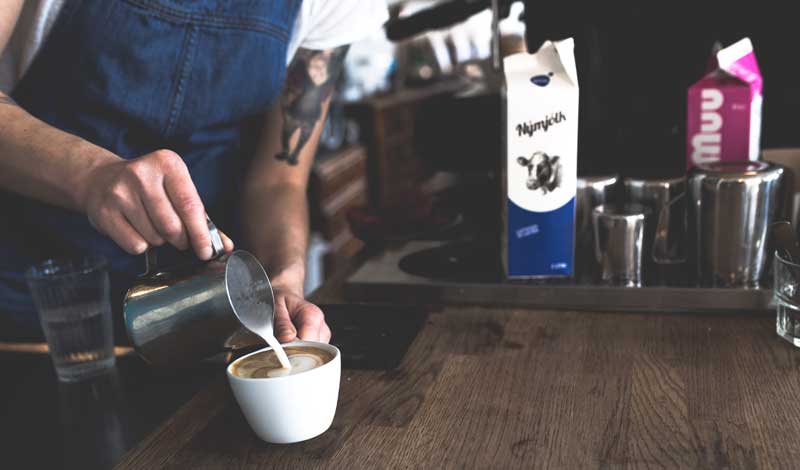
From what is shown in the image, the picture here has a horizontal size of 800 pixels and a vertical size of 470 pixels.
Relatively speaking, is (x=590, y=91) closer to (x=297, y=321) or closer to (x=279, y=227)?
(x=279, y=227)

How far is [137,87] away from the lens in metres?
1.21

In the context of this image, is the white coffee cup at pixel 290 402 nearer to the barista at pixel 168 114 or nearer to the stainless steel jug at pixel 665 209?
the barista at pixel 168 114

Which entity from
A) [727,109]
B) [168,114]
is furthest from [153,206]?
[727,109]

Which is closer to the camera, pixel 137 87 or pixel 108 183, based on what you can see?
pixel 108 183

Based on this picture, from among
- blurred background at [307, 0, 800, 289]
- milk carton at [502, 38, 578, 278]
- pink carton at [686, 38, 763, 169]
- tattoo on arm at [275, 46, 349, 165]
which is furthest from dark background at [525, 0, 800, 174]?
tattoo on arm at [275, 46, 349, 165]

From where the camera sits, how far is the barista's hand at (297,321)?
924 millimetres

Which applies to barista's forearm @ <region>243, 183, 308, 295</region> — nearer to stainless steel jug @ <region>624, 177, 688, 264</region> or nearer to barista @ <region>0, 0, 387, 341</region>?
barista @ <region>0, 0, 387, 341</region>

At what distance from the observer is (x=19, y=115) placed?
1.01 meters

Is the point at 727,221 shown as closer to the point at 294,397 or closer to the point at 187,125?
the point at 294,397

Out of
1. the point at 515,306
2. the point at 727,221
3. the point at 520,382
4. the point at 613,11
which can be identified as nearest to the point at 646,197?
the point at 727,221

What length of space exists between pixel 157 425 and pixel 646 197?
28.4 inches

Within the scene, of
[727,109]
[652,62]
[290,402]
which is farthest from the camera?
[652,62]

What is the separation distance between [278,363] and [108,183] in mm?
268

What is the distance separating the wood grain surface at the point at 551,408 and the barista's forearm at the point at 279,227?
0.31 m
